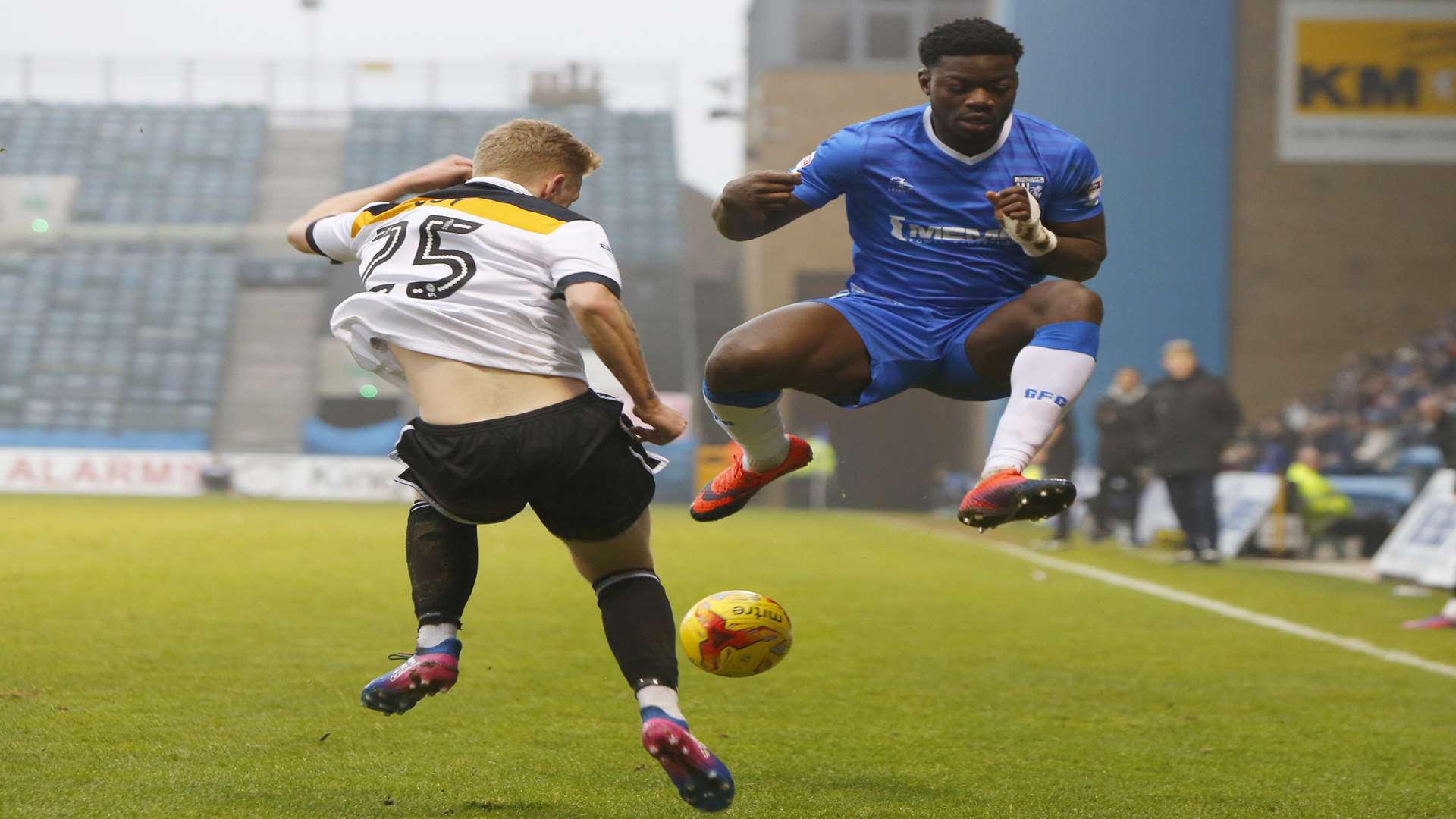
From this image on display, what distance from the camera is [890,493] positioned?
3275 centimetres

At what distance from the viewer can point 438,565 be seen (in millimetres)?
4254

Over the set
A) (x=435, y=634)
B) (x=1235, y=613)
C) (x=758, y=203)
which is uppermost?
→ (x=758, y=203)

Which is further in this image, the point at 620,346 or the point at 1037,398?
the point at 1037,398

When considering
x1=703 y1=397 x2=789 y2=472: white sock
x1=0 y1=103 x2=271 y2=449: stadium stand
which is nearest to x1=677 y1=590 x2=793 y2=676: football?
x1=703 y1=397 x2=789 y2=472: white sock

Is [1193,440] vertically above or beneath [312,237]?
beneath

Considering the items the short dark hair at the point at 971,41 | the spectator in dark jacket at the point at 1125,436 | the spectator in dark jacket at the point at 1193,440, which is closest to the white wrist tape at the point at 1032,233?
the short dark hair at the point at 971,41

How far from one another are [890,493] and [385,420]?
10.5 meters

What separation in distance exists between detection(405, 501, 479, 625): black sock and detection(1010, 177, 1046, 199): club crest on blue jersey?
1.92m

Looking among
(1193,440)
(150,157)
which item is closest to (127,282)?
(150,157)

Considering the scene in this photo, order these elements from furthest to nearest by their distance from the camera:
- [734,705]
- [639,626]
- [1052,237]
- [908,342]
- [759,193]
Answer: [734,705], [908,342], [759,193], [1052,237], [639,626]

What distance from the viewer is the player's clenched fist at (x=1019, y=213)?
14.1 feet

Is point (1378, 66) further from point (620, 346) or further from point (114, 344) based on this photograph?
point (620, 346)

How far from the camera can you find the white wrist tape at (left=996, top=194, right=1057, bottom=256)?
4320 millimetres

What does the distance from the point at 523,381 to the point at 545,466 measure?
235 mm
